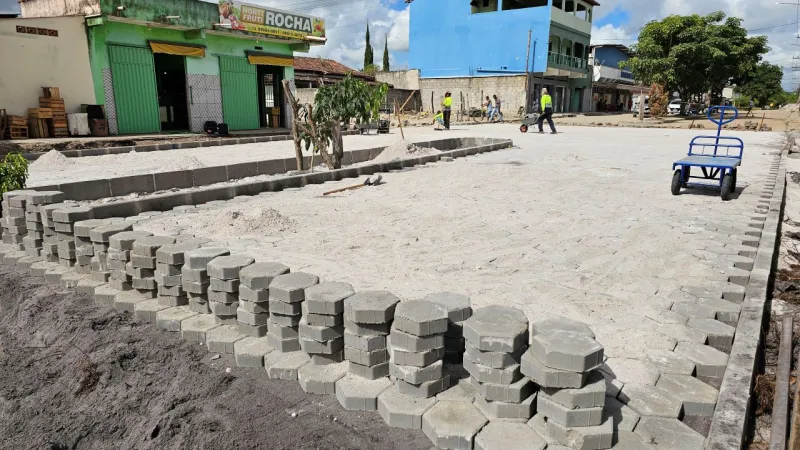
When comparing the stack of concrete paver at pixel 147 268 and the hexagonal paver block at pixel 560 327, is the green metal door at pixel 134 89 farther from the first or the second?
the hexagonal paver block at pixel 560 327

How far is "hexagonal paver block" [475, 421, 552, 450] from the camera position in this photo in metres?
2.38

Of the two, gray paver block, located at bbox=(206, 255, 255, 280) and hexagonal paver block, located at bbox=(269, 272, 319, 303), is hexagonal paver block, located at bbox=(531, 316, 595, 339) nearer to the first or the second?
hexagonal paver block, located at bbox=(269, 272, 319, 303)

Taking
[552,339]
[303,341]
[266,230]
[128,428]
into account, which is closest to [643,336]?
[552,339]

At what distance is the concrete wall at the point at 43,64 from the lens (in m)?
13.9

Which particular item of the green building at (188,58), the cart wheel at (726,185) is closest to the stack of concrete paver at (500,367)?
the cart wheel at (726,185)

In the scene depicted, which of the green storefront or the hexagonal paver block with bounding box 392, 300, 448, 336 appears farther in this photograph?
the green storefront

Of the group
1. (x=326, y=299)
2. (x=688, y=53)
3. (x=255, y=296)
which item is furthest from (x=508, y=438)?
(x=688, y=53)

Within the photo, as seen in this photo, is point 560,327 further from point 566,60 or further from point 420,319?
point 566,60

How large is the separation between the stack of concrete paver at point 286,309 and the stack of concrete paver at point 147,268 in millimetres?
1067

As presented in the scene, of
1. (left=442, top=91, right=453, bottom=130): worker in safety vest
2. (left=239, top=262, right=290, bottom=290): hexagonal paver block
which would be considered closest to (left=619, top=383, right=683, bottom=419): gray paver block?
(left=239, top=262, right=290, bottom=290): hexagonal paver block

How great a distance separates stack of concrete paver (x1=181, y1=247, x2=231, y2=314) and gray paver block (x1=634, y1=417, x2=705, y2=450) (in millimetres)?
2828

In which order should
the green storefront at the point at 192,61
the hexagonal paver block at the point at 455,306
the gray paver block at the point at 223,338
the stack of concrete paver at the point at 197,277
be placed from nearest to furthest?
the hexagonal paver block at the point at 455,306 → the gray paver block at the point at 223,338 → the stack of concrete paver at the point at 197,277 → the green storefront at the point at 192,61

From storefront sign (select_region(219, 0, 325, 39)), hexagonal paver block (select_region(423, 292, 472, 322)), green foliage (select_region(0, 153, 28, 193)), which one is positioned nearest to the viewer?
hexagonal paver block (select_region(423, 292, 472, 322))

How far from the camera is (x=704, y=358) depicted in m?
3.04
